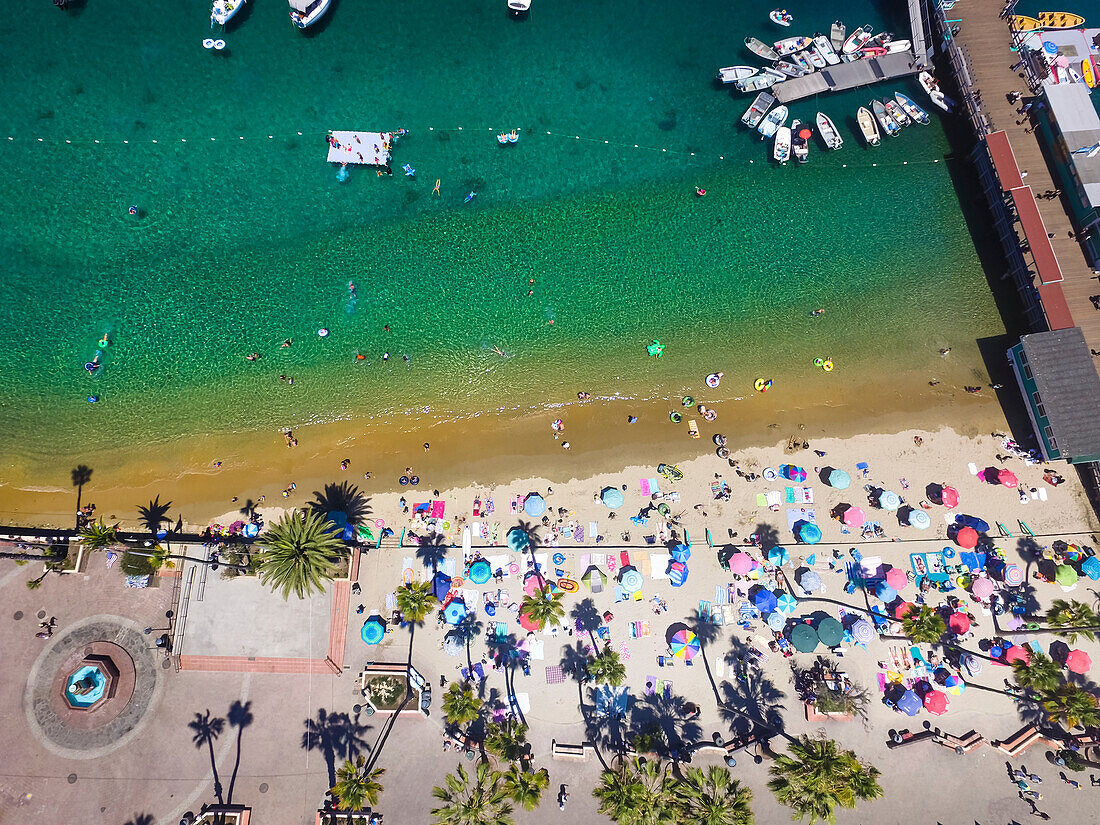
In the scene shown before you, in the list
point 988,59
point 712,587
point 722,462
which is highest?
point 988,59

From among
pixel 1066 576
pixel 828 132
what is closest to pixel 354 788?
pixel 1066 576

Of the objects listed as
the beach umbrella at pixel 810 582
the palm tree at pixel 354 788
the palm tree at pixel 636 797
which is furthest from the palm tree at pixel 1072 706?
the palm tree at pixel 354 788

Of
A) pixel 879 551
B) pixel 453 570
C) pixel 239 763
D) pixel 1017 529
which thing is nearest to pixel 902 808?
pixel 879 551

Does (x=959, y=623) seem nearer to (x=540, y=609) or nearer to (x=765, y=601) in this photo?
(x=765, y=601)

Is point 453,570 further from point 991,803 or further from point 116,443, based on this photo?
point 991,803

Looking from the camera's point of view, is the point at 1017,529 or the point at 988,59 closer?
the point at 1017,529
